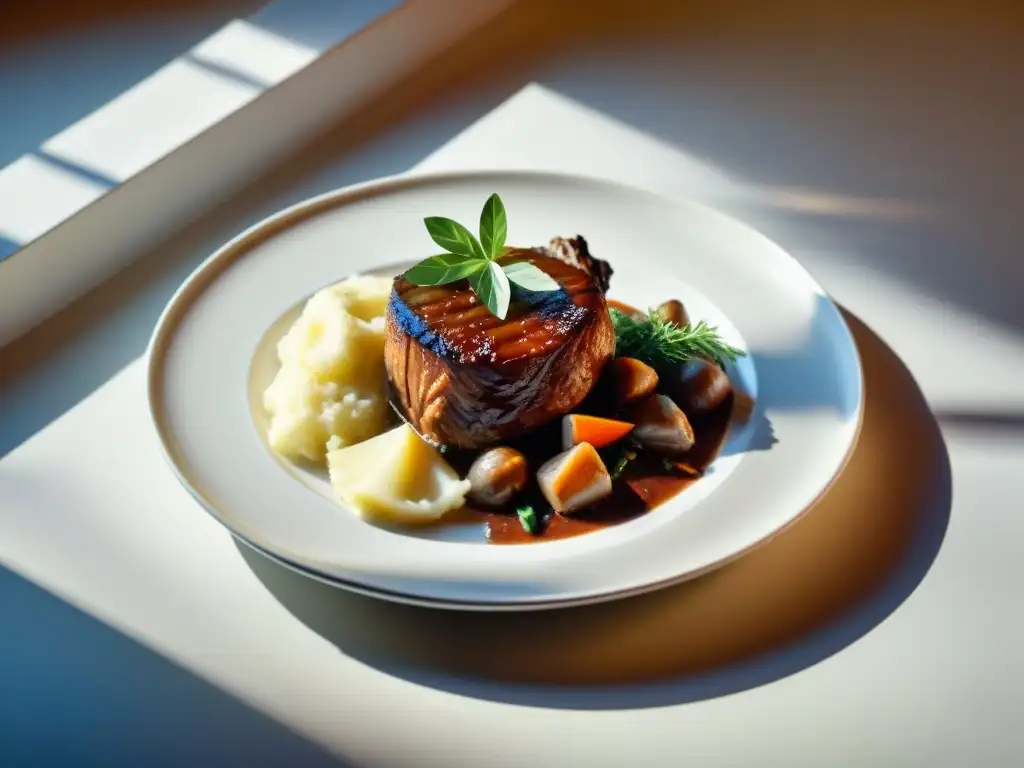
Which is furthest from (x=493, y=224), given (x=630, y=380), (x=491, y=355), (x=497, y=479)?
(x=497, y=479)

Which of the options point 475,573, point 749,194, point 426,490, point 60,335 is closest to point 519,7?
point 749,194

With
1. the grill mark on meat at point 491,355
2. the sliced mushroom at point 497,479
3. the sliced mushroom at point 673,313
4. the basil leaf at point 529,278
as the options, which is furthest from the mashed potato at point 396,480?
the sliced mushroom at point 673,313

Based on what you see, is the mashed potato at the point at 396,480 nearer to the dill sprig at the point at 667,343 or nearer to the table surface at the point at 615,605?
the table surface at the point at 615,605

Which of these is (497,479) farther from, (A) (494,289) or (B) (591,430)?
(A) (494,289)

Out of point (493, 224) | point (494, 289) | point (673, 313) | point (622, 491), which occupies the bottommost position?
point (622, 491)

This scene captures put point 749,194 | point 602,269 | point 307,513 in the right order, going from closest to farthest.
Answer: point 307,513 < point 602,269 < point 749,194

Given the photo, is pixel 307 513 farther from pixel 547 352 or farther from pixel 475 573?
pixel 547 352
